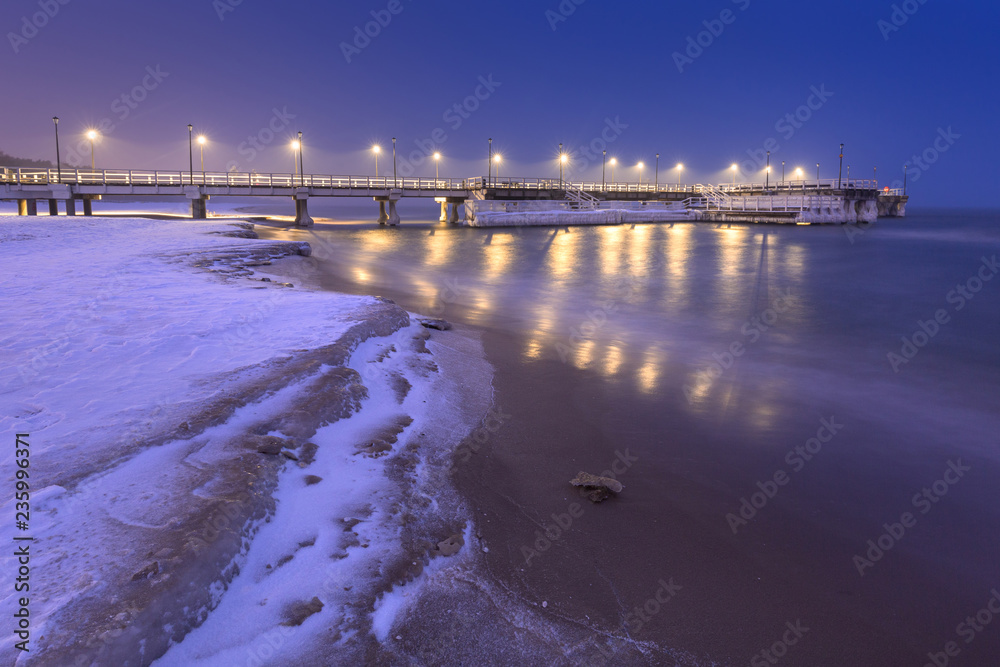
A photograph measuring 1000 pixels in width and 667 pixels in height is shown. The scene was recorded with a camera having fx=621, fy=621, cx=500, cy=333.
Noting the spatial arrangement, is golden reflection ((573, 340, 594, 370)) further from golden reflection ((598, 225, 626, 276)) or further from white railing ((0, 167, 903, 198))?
white railing ((0, 167, 903, 198))

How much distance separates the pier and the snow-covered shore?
40400 mm

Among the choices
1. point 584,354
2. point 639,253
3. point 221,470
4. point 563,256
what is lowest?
point 584,354

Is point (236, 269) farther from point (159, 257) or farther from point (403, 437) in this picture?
point (403, 437)

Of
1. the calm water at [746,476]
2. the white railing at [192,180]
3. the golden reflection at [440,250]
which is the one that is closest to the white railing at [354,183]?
the white railing at [192,180]

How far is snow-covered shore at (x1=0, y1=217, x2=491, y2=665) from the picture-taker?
372 cm

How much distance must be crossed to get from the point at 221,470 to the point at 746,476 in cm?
518

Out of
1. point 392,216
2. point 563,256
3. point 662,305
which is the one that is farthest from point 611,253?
point 392,216

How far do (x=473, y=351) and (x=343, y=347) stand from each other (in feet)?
10.7

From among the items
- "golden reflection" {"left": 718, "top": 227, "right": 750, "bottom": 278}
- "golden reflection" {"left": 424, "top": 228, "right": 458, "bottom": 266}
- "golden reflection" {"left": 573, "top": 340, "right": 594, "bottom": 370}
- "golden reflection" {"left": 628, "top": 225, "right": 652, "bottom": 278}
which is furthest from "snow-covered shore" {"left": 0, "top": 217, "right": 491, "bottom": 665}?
"golden reflection" {"left": 718, "top": 227, "right": 750, "bottom": 278}

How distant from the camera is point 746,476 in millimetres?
6645

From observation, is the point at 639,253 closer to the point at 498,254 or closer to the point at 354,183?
the point at 498,254

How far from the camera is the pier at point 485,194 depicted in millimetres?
43875

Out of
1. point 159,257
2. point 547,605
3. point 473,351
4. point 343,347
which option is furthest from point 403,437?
point 159,257

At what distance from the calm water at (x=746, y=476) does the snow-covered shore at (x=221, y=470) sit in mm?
892
